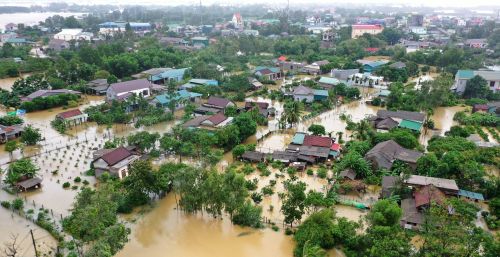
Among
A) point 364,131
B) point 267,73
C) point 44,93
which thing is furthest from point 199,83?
point 364,131

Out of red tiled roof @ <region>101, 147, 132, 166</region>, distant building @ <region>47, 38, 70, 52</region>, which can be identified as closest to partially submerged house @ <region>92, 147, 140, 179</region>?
red tiled roof @ <region>101, 147, 132, 166</region>

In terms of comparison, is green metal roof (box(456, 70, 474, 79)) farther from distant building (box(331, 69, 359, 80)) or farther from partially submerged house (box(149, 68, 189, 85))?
partially submerged house (box(149, 68, 189, 85))

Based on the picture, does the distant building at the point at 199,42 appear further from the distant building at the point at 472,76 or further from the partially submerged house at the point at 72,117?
the distant building at the point at 472,76

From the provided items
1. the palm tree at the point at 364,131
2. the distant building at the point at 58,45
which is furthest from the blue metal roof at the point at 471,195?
the distant building at the point at 58,45

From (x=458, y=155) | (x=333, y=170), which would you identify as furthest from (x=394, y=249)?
(x=458, y=155)

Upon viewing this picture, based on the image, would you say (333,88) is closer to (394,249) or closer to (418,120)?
(418,120)
